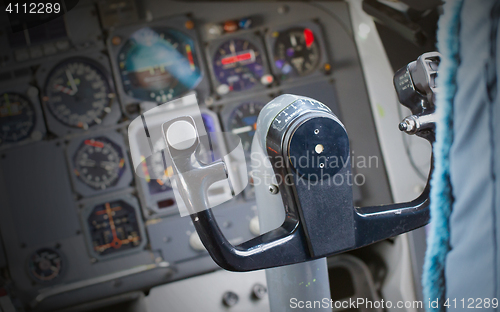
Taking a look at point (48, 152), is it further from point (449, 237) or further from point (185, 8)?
point (449, 237)

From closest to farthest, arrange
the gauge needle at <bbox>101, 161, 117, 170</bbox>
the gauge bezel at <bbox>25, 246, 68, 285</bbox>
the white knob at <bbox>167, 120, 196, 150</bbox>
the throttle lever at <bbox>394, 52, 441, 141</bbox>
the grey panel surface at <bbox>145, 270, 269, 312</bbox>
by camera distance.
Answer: the white knob at <bbox>167, 120, 196, 150</bbox> → the throttle lever at <bbox>394, 52, 441, 141</bbox> → the grey panel surface at <bbox>145, 270, 269, 312</bbox> → the gauge bezel at <bbox>25, 246, 68, 285</bbox> → the gauge needle at <bbox>101, 161, 117, 170</bbox>

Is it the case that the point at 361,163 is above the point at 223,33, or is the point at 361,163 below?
below

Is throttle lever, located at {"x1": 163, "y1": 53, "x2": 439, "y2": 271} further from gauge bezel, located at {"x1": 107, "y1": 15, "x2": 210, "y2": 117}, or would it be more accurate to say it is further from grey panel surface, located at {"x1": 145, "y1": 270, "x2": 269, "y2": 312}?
gauge bezel, located at {"x1": 107, "y1": 15, "x2": 210, "y2": 117}

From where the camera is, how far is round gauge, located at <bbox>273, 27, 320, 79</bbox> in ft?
7.55

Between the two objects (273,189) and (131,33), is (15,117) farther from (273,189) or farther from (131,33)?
(273,189)

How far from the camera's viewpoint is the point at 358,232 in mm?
622

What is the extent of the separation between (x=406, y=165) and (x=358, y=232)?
1.51 metres

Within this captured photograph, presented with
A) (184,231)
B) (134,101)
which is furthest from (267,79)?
(184,231)

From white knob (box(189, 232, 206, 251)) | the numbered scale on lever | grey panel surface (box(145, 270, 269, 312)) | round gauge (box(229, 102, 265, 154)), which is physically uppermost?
round gauge (box(229, 102, 265, 154))

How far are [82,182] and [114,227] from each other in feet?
1.09

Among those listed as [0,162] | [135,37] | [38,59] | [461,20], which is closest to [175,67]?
[135,37]

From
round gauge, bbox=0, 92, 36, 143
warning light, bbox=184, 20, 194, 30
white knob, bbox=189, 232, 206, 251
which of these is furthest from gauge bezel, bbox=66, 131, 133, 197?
warning light, bbox=184, 20, 194, 30

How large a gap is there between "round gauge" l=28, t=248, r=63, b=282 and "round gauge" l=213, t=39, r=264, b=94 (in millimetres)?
1436

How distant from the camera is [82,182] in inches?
88.4
